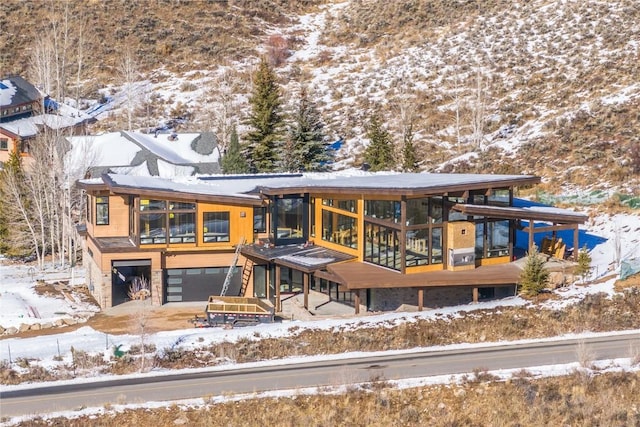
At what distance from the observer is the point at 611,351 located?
26.9m

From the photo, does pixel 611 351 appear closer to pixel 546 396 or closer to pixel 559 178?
pixel 546 396

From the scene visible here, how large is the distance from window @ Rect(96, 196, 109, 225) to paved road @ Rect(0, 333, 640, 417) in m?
17.3

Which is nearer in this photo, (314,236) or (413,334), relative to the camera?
(413,334)

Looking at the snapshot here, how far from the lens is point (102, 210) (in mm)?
41344

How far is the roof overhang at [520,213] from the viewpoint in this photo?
34.8 meters

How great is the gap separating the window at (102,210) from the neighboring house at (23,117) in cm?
2031

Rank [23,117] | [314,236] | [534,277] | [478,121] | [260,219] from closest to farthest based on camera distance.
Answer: [534,277] → [314,236] → [260,219] → [478,121] → [23,117]

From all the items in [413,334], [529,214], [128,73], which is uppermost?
[128,73]

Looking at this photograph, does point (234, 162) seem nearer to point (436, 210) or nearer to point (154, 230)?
point (154, 230)

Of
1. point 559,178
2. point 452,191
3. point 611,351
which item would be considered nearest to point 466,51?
point 559,178

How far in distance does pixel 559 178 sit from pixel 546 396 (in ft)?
106

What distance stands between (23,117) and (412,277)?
48.4 metres

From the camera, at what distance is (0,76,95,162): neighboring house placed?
207 ft

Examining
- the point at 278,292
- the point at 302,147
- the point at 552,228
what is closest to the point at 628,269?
the point at 552,228
